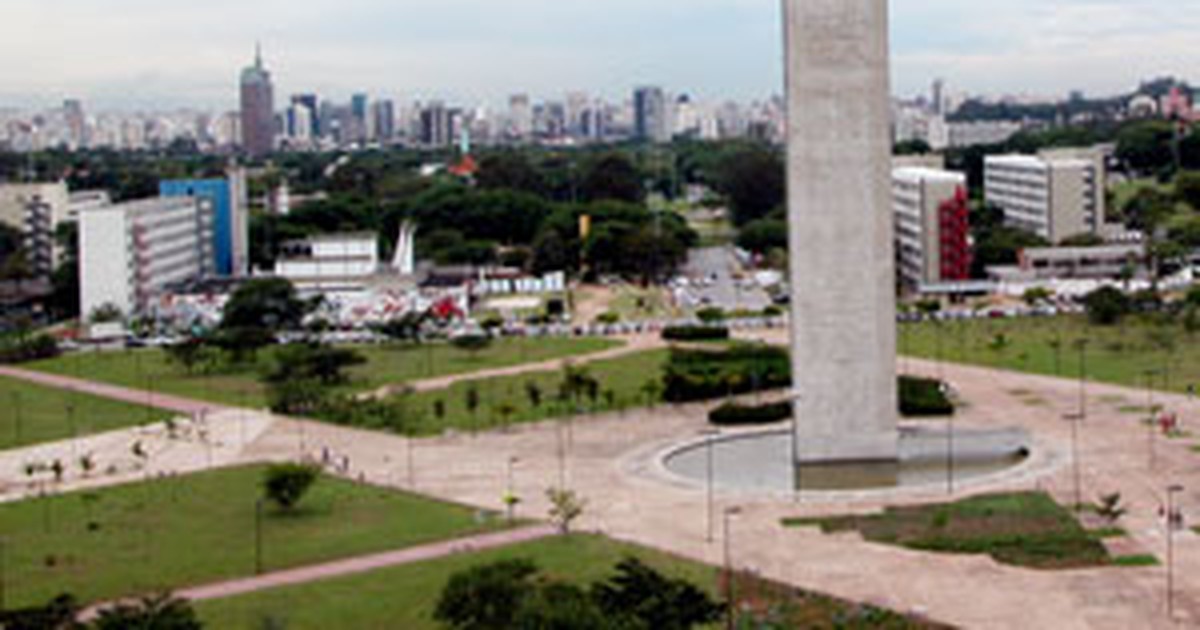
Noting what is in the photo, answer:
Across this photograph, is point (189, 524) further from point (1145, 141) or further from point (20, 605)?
point (1145, 141)

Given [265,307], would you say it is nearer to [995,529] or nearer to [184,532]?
[184,532]

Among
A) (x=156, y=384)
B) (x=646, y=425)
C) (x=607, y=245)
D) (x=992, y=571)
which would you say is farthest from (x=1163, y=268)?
Answer: (x=992, y=571)

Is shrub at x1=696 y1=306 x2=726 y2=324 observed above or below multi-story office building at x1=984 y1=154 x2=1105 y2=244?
below

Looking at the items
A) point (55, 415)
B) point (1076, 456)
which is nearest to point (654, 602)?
point (1076, 456)

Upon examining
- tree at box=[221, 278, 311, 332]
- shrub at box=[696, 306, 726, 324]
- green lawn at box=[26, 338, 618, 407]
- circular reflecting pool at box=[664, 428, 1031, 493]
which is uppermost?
tree at box=[221, 278, 311, 332]

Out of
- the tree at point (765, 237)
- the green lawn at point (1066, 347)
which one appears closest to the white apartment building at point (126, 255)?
the tree at point (765, 237)

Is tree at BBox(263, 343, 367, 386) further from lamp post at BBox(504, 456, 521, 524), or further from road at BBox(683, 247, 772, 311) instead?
road at BBox(683, 247, 772, 311)

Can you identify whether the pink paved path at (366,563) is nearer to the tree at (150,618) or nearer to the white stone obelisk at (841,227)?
the tree at (150,618)

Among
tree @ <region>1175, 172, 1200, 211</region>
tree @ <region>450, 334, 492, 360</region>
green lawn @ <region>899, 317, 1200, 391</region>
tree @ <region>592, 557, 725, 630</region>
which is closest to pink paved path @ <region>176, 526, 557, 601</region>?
tree @ <region>592, 557, 725, 630</region>
